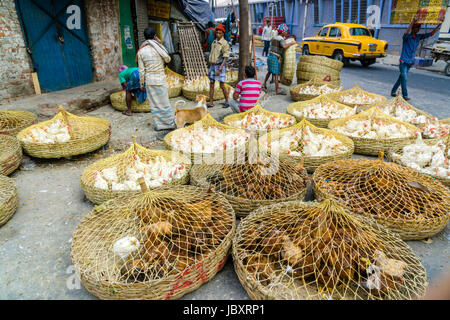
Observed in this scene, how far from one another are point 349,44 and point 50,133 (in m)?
13.3

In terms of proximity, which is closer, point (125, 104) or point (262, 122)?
point (262, 122)

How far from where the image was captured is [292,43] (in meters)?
7.75

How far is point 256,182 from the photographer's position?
3.01 metres

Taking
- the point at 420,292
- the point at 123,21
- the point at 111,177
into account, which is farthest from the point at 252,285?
the point at 123,21

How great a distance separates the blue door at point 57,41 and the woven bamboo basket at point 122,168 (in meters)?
4.21

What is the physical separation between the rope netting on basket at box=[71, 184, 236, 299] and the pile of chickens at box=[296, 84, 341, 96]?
5.49 meters

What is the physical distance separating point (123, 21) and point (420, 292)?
9.07m

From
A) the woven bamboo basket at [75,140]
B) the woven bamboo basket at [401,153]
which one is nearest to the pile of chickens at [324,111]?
the woven bamboo basket at [401,153]

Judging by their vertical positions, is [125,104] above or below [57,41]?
below

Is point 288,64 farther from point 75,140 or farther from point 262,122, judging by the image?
point 75,140

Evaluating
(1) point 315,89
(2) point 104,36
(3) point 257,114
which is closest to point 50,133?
(3) point 257,114

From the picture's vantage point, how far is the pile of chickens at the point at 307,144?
3.98m

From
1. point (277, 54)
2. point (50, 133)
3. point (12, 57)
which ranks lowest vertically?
point (50, 133)

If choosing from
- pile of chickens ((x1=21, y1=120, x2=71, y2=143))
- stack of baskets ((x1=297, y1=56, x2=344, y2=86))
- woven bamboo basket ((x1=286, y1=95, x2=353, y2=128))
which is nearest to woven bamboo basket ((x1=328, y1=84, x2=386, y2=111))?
woven bamboo basket ((x1=286, y1=95, x2=353, y2=128))
